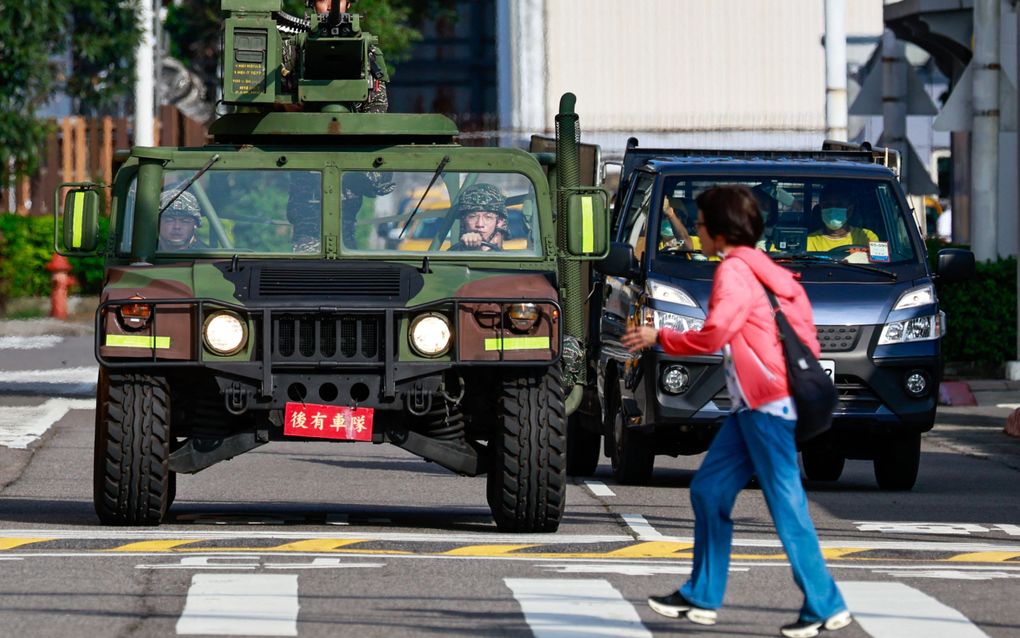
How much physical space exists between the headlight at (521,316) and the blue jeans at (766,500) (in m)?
3.43

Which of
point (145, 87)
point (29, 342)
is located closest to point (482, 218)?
point (29, 342)

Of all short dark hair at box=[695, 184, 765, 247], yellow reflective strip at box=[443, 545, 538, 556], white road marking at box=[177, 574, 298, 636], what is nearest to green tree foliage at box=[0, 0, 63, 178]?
yellow reflective strip at box=[443, 545, 538, 556]

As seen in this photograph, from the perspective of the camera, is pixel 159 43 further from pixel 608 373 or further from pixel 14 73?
pixel 608 373

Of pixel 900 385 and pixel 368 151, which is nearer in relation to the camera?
pixel 368 151

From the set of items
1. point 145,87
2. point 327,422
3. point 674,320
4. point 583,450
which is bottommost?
point 583,450

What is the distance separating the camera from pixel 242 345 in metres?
12.2

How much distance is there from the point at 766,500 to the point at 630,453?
7286mm

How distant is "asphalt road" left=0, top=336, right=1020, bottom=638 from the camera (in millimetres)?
9234

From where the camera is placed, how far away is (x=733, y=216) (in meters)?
8.74

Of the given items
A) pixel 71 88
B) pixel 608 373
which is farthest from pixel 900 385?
pixel 71 88

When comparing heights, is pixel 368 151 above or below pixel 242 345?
above

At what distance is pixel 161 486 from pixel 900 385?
5209mm

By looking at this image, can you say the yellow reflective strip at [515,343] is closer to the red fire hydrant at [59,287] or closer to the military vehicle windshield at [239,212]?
the military vehicle windshield at [239,212]

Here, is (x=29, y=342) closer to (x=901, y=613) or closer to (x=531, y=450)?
(x=531, y=450)
